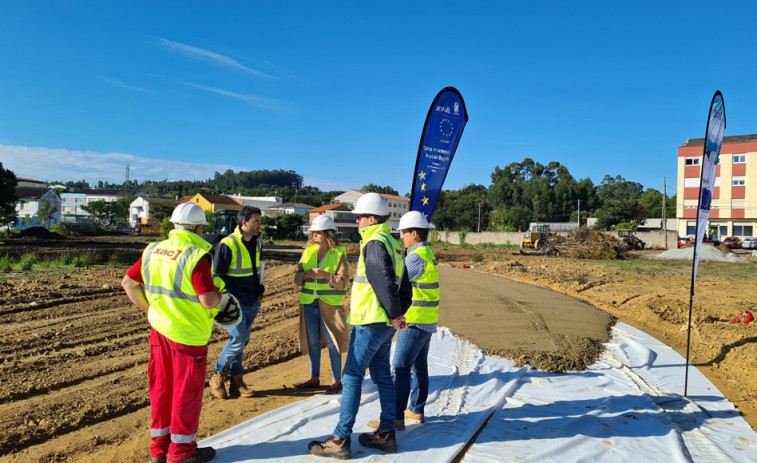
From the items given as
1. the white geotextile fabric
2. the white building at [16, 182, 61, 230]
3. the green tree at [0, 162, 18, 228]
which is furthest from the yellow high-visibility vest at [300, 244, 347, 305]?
the white building at [16, 182, 61, 230]

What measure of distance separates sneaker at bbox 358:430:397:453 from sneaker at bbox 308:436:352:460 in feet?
0.56

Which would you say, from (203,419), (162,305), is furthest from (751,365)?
(162,305)

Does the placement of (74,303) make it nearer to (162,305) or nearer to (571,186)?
(162,305)

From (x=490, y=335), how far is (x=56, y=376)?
5.72 metres

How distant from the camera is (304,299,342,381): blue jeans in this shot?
4.85 m

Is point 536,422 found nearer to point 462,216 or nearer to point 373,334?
point 373,334

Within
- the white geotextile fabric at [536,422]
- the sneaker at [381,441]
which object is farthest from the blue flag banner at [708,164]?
the sneaker at [381,441]

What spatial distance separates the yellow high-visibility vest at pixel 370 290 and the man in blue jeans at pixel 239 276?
137 centimetres

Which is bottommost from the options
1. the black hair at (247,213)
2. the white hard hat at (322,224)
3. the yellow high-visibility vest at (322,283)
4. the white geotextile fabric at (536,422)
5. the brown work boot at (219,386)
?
the white geotextile fabric at (536,422)

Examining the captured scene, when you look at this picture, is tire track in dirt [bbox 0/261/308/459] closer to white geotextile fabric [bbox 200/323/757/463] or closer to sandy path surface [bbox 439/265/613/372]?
white geotextile fabric [bbox 200/323/757/463]

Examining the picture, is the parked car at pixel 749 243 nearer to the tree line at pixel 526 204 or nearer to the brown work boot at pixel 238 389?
the tree line at pixel 526 204

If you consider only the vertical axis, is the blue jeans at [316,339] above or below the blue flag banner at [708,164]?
below

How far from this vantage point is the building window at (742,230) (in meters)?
46.5

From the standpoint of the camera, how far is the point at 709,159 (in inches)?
207
